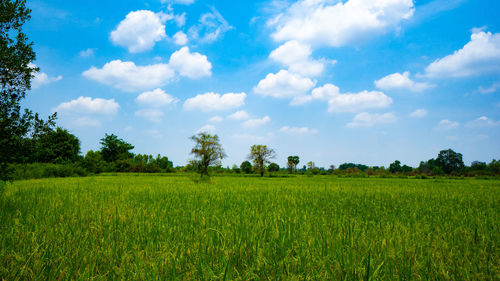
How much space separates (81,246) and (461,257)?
399 centimetres

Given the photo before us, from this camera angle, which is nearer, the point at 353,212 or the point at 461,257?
the point at 461,257

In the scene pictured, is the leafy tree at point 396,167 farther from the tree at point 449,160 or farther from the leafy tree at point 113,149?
the leafy tree at point 113,149

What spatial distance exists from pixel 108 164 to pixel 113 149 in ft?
48.2

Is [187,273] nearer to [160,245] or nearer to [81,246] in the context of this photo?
[160,245]

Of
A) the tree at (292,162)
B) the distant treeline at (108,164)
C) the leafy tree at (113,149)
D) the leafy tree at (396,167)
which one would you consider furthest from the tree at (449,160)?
the leafy tree at (113,149)

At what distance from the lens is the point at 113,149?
66.8 m

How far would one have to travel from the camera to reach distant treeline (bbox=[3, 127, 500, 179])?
5.25m

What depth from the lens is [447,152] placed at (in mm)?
97000

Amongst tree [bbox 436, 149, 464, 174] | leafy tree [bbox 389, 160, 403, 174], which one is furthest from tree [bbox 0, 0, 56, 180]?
leafy tree [bbox 389, 160, 403, 174]

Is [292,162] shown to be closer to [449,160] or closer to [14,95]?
[449,160]

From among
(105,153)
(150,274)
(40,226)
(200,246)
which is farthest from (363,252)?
(105,153)

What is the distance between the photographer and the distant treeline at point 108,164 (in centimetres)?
525

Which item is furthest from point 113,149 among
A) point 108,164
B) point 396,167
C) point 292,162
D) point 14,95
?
point 396,167

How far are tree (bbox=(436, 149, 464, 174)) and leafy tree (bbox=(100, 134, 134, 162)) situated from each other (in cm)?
12050
